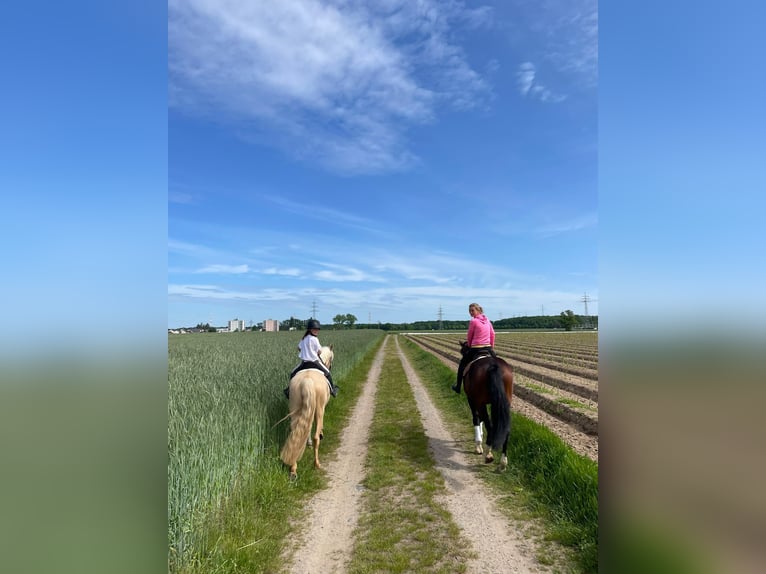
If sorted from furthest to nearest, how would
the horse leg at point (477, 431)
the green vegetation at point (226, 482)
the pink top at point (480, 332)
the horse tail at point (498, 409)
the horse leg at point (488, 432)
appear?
the pink top at point (480, 332) → the horse leg at point (477, 431) → the horse leg at point (488, 432) → the horse tail at point (498, 409) → the green vegetation at point (226, 482)

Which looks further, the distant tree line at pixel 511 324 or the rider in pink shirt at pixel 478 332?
the distant tree line at pixel 511 324

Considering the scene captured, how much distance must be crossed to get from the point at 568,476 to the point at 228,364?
408 inches

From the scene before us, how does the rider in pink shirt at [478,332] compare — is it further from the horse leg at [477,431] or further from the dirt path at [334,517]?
the dirt path at [334,517]

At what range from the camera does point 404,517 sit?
18.3ft

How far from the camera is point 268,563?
4570 millimetres

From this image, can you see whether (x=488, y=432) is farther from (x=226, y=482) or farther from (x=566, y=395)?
(x=566, y=395)

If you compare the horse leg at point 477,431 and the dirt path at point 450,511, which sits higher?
the horse leg at point 477,431

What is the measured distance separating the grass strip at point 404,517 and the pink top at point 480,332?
239cm

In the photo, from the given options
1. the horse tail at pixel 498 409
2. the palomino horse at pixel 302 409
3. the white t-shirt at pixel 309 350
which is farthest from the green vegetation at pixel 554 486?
the white t-shirt at pixel 309 350

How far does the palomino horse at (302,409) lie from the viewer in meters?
6.88
